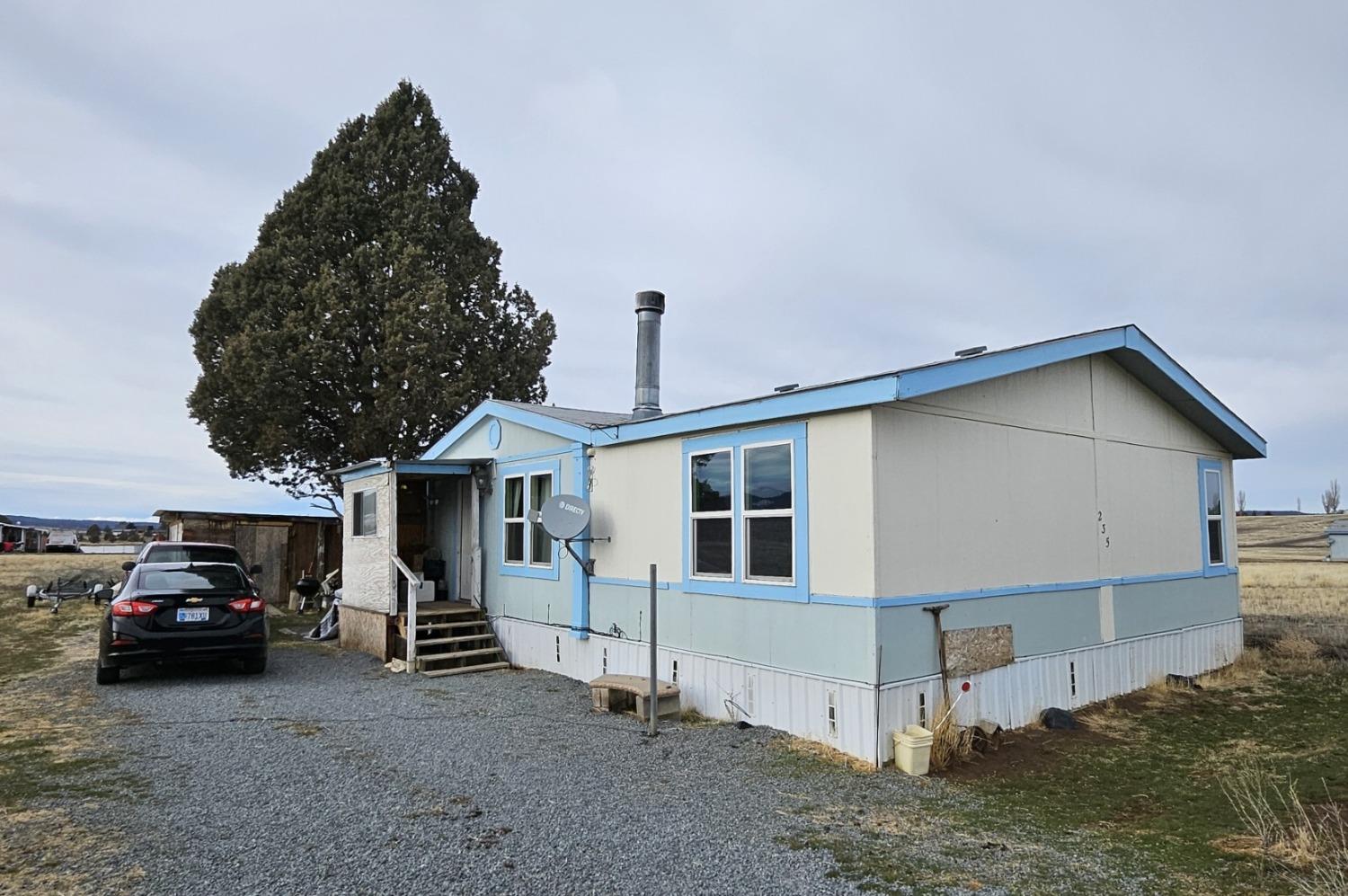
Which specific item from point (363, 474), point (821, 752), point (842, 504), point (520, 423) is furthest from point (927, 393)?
point (363, 474)

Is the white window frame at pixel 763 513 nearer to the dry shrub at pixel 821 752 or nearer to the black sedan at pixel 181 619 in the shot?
the dry shrub at pixel 821 752

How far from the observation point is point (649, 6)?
1017 cm

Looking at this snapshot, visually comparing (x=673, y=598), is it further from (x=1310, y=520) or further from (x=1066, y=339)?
(x=1310, y=520)

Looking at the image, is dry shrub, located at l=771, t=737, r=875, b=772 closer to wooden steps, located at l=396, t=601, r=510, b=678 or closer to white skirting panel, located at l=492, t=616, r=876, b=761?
white skirting panel, located at l=492, t=616, r=876, b=761

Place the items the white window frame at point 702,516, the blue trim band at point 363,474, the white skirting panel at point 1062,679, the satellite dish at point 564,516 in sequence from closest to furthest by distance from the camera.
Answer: the white skirting panel at point 1062,679 → the white window frame at point 702,516 → the satellite dish at point 564,516 → the blue trim band at point 363,474

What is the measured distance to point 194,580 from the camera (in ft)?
31.5

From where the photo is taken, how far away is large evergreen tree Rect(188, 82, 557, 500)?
18469mm

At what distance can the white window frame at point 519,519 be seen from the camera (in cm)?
1107

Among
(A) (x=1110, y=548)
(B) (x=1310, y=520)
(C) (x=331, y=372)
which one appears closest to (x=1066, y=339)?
(A) (x=1110, y=548)

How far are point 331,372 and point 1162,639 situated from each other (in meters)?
16.5

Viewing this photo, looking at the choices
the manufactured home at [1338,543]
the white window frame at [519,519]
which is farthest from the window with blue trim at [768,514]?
the manufactured home at [1338,543]

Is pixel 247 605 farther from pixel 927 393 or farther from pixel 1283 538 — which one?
pixel 1283 538

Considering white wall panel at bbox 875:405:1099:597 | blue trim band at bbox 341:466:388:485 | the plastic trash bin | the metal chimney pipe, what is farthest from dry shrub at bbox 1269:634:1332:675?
blue trim band at bbox 341:466:388:485

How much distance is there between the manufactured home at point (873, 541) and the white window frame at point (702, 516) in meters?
0.02
